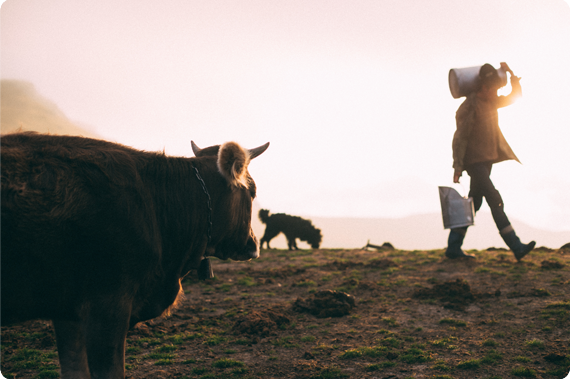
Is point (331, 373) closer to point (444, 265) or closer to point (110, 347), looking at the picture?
point (110, 347)

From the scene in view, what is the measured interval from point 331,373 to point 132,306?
2.28 m

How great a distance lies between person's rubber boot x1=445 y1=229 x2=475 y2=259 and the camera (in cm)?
898

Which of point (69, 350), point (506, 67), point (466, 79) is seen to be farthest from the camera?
point (506, 67)

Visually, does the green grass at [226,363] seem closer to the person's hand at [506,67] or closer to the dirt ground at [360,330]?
the dirt ground at [360,330]

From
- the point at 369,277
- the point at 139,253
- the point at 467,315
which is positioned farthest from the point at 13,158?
the point at 369,277

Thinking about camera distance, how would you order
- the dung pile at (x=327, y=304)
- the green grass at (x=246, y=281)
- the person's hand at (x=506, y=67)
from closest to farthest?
the dung pile at (x=327, y=304) → the green grass at (x=246, y=281) → the person's hand at (x=506, y=67)

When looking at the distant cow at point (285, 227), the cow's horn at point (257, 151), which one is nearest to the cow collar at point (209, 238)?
the cow's horn at point (257, 151)

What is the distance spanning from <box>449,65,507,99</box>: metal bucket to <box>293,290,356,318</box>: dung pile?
5.28 meters

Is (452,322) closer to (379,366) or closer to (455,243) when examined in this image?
(379,366)

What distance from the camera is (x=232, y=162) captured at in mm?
3551

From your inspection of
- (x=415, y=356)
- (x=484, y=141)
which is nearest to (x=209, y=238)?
(x=415, y=356)

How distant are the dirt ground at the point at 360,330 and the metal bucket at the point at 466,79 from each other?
3.76 m

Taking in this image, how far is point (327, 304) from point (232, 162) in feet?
12.1

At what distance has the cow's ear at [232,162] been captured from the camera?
3.48 m
